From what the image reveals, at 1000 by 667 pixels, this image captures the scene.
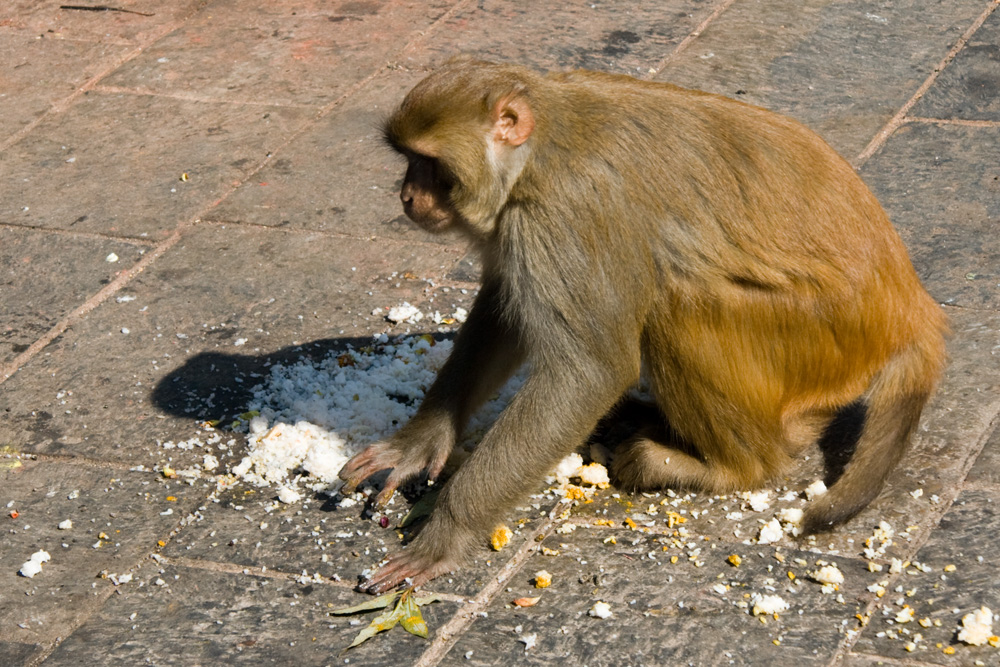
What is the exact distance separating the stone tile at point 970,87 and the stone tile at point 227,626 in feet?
14.6

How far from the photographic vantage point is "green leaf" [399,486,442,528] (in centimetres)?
437

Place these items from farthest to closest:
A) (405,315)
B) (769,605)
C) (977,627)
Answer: (405,315), (769,605), (977,627)

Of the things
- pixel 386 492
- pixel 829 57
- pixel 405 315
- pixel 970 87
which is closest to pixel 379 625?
pixel 386 492

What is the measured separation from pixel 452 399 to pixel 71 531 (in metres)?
1.46

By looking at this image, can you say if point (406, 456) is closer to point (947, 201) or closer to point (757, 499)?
point (757, 499)

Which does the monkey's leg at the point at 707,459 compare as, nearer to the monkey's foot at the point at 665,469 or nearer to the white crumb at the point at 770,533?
the monkey's foot at the point at 665,469

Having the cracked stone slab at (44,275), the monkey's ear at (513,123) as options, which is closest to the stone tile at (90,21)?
the cracked stone slab at (44,275)

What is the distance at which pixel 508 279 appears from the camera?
12.9 feet

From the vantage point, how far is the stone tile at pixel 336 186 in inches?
250

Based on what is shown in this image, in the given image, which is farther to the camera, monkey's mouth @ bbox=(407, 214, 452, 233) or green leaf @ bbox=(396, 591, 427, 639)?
monkey's mouth @ bbox=(407, 214, 452, 233)

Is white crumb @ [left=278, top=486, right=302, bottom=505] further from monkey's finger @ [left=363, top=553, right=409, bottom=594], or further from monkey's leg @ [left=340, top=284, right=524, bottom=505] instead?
monkey's finger @ [left=363, top=553, right=409, bottom=594]

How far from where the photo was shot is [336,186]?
21.9ft

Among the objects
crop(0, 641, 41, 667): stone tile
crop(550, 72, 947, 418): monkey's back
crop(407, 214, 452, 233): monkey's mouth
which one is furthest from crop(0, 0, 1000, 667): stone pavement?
crop(407, 214, 452, 233): monkey's mouth

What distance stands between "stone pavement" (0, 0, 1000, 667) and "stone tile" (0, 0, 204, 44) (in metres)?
0.02
